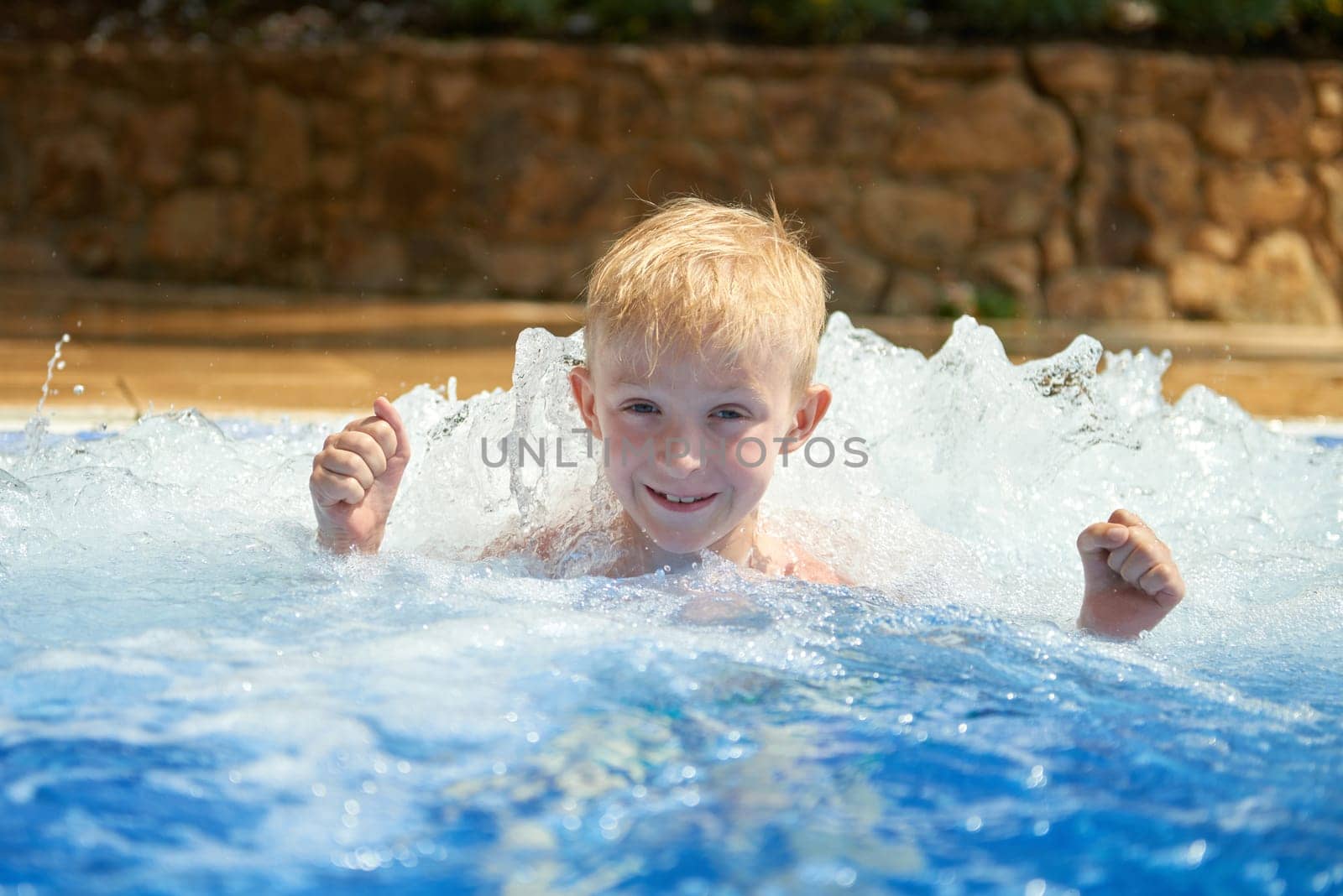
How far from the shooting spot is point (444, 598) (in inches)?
80.7

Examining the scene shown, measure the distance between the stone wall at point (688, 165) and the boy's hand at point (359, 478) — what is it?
4.54m

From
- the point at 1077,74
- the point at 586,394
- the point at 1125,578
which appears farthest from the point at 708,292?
the point at 1077,74

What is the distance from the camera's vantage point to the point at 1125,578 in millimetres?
1961

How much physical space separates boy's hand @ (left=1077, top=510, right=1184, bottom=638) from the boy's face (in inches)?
19.1

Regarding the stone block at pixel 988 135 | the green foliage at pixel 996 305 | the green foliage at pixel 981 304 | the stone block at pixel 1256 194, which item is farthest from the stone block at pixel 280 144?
the stone block at pixel 1256 194

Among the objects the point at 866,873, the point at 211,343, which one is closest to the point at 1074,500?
the point at 866,873

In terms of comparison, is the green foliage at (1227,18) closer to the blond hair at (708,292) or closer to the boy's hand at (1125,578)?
the blond hair at (708,292)

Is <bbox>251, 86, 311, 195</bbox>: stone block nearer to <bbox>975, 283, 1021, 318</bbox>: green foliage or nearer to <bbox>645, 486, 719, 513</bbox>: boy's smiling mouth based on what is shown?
<bbox>975, 283, 1021, 318</bbox>: green foliage

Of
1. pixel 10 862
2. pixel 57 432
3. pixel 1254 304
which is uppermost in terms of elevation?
pixel 1254 304

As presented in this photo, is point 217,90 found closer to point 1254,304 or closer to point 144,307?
point 144,307

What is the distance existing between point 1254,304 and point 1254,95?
38.9 inches

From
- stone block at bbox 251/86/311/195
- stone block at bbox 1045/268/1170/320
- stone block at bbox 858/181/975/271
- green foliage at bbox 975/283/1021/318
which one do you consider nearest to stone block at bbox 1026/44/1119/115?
stone block at bbox 858/181/975/271

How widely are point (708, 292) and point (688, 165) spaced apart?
4744 millimetres

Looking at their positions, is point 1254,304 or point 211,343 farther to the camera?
point 1254,304
